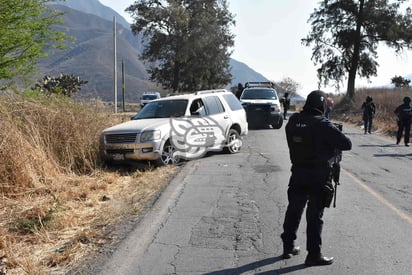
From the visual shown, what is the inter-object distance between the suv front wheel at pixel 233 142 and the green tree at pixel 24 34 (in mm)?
5279

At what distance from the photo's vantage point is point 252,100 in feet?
64.3

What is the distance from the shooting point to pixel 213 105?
1183 centimetres

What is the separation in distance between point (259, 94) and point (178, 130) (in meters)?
10.4

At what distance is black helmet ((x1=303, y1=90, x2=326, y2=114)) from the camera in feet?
14.7

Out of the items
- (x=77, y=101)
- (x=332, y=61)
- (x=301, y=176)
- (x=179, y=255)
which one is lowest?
(x=179, y=255)

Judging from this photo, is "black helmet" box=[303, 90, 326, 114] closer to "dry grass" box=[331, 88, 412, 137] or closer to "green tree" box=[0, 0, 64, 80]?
"green tree" box=[0, 0, 64, 80]

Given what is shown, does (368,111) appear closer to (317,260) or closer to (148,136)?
(148,136)

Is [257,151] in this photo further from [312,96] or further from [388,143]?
[312,96]

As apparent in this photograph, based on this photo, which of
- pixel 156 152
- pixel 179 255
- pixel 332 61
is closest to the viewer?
pixel 179 255

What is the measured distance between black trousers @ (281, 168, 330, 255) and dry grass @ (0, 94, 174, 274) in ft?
7.49

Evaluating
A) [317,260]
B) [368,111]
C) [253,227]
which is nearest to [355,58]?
[368,111]

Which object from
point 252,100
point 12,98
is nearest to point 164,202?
point 12,98

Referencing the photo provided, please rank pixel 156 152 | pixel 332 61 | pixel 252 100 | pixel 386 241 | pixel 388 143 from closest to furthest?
pixel 386 241 < pixel 156 152 < pixel 388 143 < pixel 252 100 < pixel 332 61

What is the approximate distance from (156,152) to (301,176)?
5.57 m
